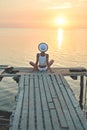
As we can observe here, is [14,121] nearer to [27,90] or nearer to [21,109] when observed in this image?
[21,109]

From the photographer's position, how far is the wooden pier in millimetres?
8688

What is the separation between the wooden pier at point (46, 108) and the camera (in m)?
8.69

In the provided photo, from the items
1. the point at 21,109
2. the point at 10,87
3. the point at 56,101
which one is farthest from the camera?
the point at 10,87

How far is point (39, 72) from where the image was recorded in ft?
58.1

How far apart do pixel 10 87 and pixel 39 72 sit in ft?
59.9

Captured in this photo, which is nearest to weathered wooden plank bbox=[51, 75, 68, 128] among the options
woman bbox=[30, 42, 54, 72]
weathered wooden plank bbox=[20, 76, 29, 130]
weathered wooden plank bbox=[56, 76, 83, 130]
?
weathered wooden plank bbox=[56, 76, 83, 130]

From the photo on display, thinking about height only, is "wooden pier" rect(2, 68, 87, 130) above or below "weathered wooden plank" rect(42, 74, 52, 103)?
above

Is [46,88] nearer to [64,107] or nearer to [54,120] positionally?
[64,107]

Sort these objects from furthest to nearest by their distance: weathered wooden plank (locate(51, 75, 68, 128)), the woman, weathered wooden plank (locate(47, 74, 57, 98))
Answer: the woman < weathered wooden plank (locate(47, 74, 57, 98)) < weathered wooden plank (locate(51, 75, 68, 128))

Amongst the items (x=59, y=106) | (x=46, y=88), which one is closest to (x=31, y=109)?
(x=59, y=106)

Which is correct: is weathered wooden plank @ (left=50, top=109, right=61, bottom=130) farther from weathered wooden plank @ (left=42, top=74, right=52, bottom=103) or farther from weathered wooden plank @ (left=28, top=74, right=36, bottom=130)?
weathered wooden plank @ (left=42, top=74, right=52, bottom=103)

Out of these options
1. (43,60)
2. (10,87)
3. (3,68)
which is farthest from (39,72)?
(10,87)

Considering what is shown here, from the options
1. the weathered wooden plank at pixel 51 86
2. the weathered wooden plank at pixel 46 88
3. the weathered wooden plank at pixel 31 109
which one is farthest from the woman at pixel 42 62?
the weathered wooden plank at pixel 31 109

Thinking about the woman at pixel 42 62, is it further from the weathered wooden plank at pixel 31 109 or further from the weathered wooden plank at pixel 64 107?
the weathered wooden plank at pixel 31 109
